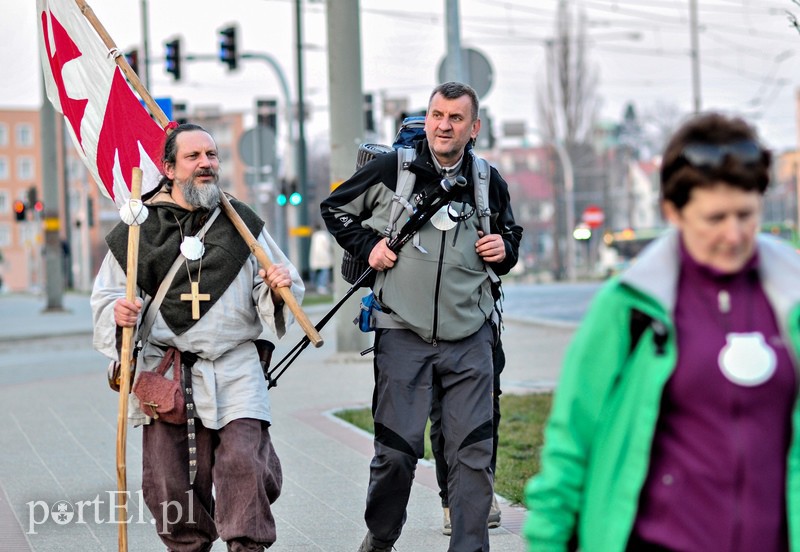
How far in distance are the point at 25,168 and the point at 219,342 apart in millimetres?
135494

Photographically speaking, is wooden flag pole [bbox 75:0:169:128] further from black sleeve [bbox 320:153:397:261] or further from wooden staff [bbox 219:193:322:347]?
black sleeve [bbox 320:153:397:261]

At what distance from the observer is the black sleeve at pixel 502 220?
18.4ft

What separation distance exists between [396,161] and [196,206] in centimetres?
87

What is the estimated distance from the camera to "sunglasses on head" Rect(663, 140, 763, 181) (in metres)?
2.93

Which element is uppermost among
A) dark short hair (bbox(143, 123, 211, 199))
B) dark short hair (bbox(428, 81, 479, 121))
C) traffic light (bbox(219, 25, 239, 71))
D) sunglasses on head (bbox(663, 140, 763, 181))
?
traffic light (bbox(219, 25, 239, 71))

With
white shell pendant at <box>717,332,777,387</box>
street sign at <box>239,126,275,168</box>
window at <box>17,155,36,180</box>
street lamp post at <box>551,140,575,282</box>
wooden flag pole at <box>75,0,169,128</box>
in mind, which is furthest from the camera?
window at <box>17,155,36,180</box>

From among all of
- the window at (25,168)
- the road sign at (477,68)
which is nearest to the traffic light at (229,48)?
the road sign at (477,68)

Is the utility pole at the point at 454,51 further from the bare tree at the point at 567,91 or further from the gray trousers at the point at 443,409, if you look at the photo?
the bare tree at the point at 567,91

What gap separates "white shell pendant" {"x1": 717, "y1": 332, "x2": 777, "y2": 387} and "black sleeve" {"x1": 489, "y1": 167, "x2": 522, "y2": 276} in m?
2.71

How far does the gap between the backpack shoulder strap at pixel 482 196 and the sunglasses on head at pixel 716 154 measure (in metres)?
2.56

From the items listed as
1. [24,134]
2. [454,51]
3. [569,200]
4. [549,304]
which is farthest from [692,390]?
[24,134]

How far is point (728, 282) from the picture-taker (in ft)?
9.77

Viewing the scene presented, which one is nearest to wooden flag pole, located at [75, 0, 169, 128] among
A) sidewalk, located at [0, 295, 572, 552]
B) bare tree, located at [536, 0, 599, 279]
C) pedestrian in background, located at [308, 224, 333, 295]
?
sidewalk, located at [0, 295, 572, 552]

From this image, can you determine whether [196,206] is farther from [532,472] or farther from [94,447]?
[94,447]
